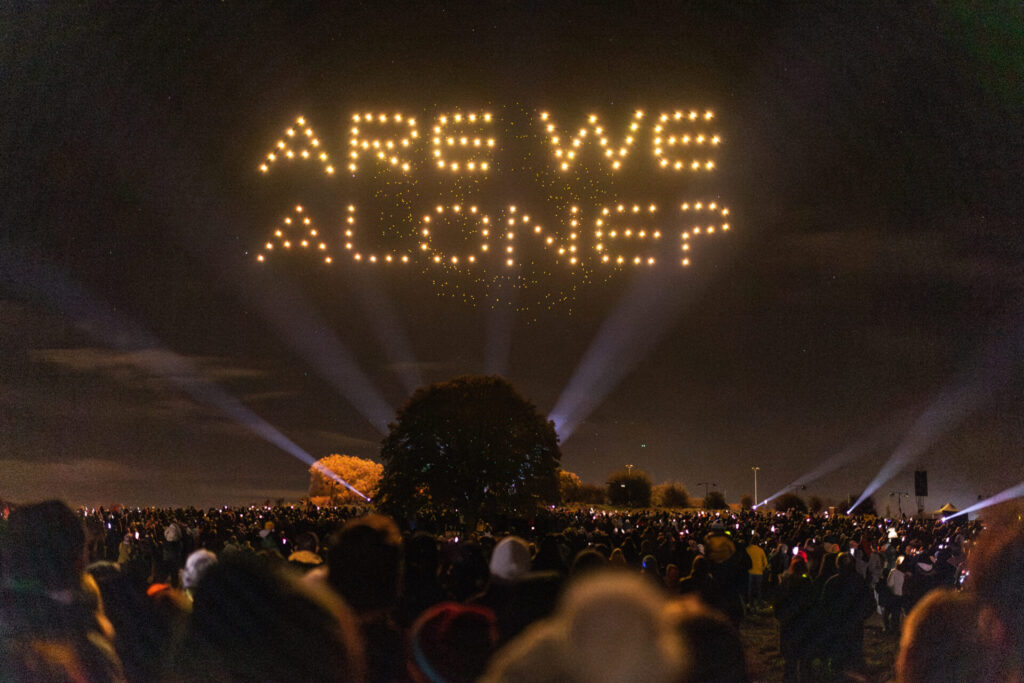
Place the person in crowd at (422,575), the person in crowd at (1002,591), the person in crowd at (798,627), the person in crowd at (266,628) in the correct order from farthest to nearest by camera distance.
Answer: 1. the person in crowd at (798,627)
2. the person in crowd at (422,575)
3. the person in crowd at (1002,591)
4. the person in crowd at (266,628)

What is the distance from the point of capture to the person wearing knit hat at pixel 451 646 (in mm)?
4125

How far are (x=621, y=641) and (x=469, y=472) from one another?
1507 inches

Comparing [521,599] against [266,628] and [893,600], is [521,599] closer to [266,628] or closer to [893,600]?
[266,628]

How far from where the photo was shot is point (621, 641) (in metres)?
2.20

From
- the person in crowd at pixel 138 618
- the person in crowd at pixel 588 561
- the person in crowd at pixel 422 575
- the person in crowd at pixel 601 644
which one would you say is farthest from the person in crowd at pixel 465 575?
A: the person in crowd at pixel 601 644

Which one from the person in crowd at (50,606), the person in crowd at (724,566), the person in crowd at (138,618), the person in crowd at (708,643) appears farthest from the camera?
the person in crowd at (724,566)

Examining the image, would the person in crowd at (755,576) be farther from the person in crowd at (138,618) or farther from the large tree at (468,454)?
the large tree at (468,454)

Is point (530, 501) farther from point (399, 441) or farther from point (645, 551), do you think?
point (645, 551)

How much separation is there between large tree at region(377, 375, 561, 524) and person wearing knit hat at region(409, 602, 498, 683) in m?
35.7

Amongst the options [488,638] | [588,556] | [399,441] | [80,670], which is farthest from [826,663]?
[399,441]

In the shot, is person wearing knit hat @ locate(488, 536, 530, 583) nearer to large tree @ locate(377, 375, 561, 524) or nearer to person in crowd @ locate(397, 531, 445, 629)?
person in crowd @ locate(397, 531, 445, 629)

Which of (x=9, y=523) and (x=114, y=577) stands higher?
(x=9, y=523)

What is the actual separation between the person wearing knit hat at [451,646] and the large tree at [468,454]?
35.7m

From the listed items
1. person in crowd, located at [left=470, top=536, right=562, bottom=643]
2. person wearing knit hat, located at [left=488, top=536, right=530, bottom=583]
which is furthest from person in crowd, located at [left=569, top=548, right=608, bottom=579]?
person wearing knit hat, located at [left=488, top=536, right=530, bottom=583]
